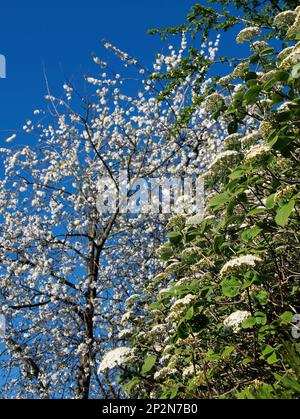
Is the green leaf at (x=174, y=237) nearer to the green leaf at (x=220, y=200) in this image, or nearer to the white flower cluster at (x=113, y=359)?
the green leaf at (x=220, y=200)

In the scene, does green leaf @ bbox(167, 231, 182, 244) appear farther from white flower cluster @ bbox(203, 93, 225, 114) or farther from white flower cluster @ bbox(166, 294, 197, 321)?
white flower cluster @ bbox(203, 93, 225, 114)

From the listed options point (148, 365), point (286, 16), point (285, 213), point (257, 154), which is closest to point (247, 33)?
point (286, 16)

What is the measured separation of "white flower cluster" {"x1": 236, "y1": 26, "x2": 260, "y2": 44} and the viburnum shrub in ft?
0.04

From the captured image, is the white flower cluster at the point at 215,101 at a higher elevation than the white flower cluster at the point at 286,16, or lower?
lower

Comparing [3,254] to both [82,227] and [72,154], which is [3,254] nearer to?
[82,227]

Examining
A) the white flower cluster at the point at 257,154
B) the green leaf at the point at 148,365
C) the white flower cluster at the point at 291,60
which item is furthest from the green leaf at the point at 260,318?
the white flower cluster at the point at 291,60

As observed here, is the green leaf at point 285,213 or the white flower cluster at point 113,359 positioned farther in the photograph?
the white flower cluster at point 113,359

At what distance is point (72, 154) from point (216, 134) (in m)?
3.34

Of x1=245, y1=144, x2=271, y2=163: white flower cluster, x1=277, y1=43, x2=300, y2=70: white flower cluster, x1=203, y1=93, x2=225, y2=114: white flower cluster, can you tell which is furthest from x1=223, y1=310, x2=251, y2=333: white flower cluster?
x1=203, y1=93, x2=225, y2=114: white flower cluster

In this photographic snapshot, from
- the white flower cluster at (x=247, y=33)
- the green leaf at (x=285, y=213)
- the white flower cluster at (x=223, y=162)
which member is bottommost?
the green leaf at (x=285, y=213)

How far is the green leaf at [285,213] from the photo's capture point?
2459 mm

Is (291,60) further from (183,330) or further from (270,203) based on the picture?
(183,330)

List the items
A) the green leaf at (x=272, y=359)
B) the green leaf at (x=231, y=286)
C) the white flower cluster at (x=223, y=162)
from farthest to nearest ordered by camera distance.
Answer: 1. the white flower cluster at (x=223, y=162)
2. the green leaf at (x=231, y=286)
3. the green leaf at (x=272, y=359)

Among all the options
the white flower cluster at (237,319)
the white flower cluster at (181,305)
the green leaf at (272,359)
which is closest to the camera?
the green leaf at (272,359)
